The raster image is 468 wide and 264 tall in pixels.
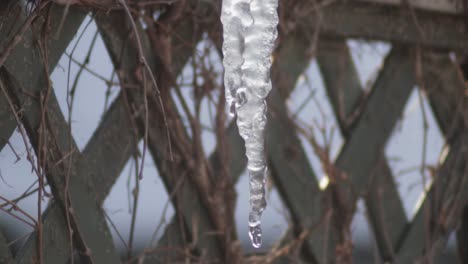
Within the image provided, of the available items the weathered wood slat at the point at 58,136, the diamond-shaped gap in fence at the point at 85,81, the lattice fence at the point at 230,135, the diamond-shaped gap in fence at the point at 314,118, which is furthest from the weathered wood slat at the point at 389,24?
the weathered wood slat at the point at 58,136

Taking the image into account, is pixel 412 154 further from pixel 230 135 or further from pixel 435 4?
pixel 230 135

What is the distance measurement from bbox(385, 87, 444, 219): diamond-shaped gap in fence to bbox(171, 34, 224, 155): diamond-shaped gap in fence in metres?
0.69

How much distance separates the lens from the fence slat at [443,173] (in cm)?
251

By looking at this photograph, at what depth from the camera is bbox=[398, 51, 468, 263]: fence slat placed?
251cm

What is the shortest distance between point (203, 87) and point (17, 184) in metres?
0.62

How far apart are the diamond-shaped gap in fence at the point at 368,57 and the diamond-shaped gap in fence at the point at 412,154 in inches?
6.3

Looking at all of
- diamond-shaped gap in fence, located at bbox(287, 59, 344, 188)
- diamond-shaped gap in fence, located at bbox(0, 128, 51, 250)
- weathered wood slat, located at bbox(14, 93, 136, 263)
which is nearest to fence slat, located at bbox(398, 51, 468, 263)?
diamond-shaped gap in fence, located at bbox(287, 59, 344, 188)

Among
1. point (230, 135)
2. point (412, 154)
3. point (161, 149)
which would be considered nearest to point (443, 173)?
point (412, 154)

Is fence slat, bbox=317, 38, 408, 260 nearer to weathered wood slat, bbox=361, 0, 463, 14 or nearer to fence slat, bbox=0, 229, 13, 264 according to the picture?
weathered wood slat, bbox=361, 0, 463, 14

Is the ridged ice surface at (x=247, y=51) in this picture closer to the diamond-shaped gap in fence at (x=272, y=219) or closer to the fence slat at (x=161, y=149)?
the fence slat at (x=161, y=149)

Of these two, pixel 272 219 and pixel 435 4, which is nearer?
pixel 272 219

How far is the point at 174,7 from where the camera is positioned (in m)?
1.94

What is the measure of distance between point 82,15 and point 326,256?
106cm

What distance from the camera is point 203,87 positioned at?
209 cm
